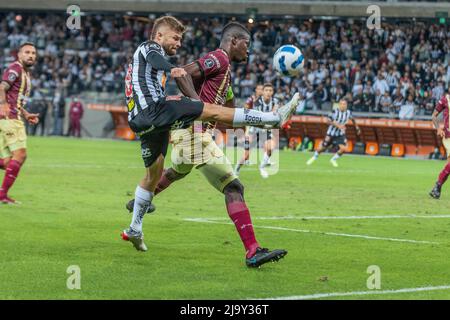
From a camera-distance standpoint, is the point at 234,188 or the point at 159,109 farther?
the point at 234,188

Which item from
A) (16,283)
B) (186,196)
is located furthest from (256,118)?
(186,196)

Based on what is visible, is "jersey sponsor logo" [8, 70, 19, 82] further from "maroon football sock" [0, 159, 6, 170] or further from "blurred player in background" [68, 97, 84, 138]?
"blurred player in background" [68, 97, 84, 138]

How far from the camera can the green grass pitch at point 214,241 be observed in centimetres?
872

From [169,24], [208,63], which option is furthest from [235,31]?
[169,24]

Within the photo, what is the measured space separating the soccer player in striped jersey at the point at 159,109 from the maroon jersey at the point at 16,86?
240 inches

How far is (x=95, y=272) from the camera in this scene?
9383 mm

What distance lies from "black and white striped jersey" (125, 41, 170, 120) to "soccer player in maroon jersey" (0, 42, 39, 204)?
6.25m

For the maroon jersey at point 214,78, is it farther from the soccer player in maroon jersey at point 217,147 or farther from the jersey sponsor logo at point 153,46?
the jersey sponsor logo at point 153,46

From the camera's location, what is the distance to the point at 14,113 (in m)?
16.6

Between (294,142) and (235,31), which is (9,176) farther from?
(294,142)

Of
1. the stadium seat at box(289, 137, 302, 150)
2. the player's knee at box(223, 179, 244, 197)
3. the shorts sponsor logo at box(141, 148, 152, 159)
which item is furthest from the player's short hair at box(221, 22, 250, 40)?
the stadium seat at box(289, 137, 302, 150)

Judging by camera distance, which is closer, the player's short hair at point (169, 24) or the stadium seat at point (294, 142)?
the player's short hair at point (169, 24)

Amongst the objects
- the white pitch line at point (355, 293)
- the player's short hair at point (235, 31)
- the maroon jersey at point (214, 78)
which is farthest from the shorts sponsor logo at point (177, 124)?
the white pitch line at point (355, 293)

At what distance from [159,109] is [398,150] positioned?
1319 inches
